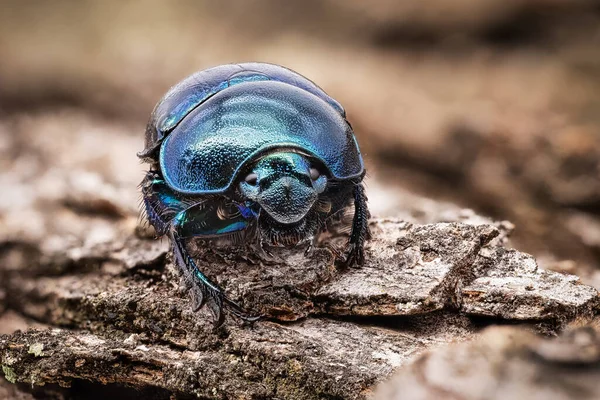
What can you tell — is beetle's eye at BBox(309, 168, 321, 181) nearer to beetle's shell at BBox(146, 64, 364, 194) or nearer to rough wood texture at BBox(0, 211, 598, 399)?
beetle's shell at BBox(146, 64, 364, 194)

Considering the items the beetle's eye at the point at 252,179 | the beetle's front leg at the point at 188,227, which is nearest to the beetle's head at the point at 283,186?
the beetle's eye at the point at 252,179

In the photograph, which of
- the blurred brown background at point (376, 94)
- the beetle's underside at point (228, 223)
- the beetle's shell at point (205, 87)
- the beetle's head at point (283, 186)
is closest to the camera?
the beetle's head at point (283, 186)

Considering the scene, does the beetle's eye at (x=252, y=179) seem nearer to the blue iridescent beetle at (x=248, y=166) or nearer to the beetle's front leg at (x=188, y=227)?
the blue iridescent beetle at (x=248, y=166)

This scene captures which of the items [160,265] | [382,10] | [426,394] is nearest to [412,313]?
[426,394]

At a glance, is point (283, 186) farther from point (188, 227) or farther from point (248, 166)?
point (188, 227)

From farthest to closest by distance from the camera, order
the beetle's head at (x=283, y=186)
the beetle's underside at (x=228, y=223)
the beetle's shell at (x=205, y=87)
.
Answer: the beetle's shell at (x=205, y=87), the beetle's underside at (x=228, y=223), the beetle's head at (x=283, y=186)

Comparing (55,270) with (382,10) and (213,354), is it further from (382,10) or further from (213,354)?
(382,10)

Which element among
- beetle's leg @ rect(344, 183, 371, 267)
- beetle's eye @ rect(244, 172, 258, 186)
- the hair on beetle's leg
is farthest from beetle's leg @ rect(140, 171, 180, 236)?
beetle's leg @ rect(344, 183, 371, 267)
